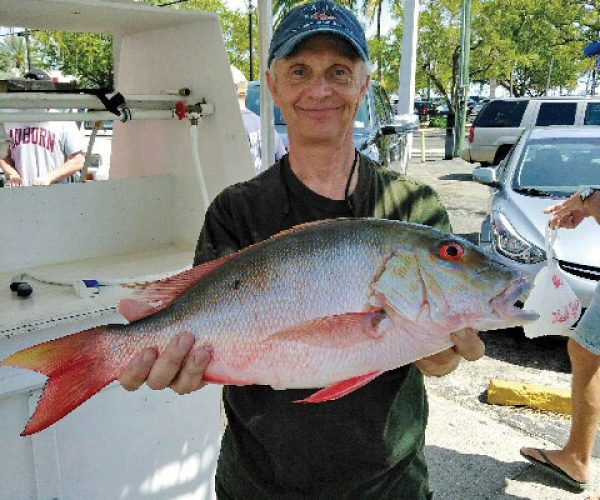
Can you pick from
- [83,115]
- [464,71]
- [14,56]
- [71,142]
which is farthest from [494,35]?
[83,115]

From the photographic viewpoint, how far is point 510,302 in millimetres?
1464

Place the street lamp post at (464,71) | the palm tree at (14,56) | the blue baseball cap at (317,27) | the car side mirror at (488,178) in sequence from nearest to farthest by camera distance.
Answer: the blue baseball cap at (317,27) → the car side mirror at (488,178) → the street lamp post at (464,71) → the palm tree at (14,56)

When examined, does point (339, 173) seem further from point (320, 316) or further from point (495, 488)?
point (495, 488)

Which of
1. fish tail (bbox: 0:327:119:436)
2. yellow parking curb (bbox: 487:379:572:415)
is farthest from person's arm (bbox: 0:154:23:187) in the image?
yellow parking curb (bbox: 487:379:572:415)

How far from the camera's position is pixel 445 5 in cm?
3328

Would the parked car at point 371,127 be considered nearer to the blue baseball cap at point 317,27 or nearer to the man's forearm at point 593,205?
the man's forearm at point 593,205

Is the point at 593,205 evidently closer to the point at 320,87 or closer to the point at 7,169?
the point at 320,87

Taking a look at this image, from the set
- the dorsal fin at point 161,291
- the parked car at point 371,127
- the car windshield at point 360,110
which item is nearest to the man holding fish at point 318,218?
the dorsal fin at point 161,291

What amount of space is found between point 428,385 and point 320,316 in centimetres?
359

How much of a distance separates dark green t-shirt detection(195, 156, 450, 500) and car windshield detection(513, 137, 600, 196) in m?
4.57

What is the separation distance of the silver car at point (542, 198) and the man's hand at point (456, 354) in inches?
141

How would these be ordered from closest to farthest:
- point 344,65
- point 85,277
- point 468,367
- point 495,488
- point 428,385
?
point 344,65
point 85,277
point 495,488
point 428,385
point 468,367

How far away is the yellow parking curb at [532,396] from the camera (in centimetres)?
434

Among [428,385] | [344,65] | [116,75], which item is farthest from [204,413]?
[428,385]
